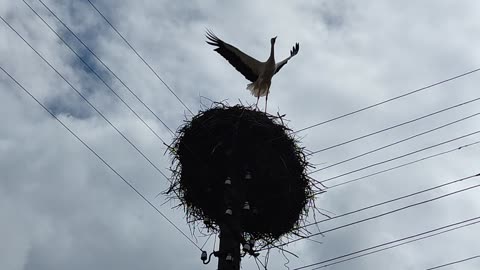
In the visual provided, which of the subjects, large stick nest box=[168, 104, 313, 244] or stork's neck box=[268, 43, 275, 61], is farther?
stork's neck box=[268, 43, 275, 61]

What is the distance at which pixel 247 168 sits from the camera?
8.34m

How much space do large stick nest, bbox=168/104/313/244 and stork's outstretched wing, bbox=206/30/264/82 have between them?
1.07 m

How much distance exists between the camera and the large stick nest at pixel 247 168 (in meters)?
8.44

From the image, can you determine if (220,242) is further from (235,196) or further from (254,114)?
(254,114)

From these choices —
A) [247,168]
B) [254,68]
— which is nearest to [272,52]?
[254,68]

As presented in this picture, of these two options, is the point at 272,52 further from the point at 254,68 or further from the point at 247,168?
the point at 247,168

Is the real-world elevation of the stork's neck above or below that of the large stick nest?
above

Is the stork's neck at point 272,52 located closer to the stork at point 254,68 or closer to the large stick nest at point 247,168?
the stork at point 254,68

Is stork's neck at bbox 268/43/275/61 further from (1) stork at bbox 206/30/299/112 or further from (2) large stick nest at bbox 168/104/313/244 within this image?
(2) large stick nest at bbox 168/104/313/244

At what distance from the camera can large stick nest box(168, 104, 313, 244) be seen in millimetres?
8438

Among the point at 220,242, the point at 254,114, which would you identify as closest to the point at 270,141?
the point at 254,114

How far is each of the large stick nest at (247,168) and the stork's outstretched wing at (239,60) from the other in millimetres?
1071

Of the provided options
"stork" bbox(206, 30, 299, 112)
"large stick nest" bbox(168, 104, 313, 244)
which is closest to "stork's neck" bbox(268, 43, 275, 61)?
"stork" bbox(206, 30, 299, 112)

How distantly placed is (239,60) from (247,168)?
2.02 m
